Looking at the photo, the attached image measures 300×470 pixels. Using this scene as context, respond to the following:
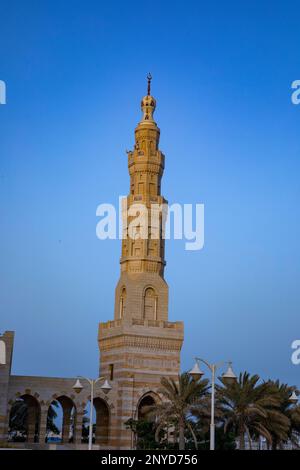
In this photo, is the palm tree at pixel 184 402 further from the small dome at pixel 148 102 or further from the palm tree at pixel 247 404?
the small dome at pixel 148 102

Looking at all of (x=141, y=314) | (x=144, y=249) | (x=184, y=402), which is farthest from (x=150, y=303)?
(x=184, y=402)

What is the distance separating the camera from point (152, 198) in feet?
216

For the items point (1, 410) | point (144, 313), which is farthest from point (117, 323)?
point (1, 410)

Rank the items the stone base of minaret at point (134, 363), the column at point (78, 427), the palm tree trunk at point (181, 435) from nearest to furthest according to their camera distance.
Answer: the palm tree trunk at point (181, 435), the column at point (78, 427), the stone base of minaret at point (134, 363)

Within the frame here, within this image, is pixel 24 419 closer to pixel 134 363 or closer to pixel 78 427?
pixel 78 427

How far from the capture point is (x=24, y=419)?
272 ft

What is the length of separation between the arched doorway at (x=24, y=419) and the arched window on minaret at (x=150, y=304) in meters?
11.5

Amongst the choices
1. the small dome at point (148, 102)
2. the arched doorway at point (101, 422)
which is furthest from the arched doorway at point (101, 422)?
the small dome at point (148, 102)

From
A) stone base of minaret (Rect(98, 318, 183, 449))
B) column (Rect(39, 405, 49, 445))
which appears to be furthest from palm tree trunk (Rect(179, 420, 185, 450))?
column (Rect(39, 405, 49, 445))

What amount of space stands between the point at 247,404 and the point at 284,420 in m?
2.85

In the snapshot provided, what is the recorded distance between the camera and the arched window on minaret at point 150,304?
209ft
